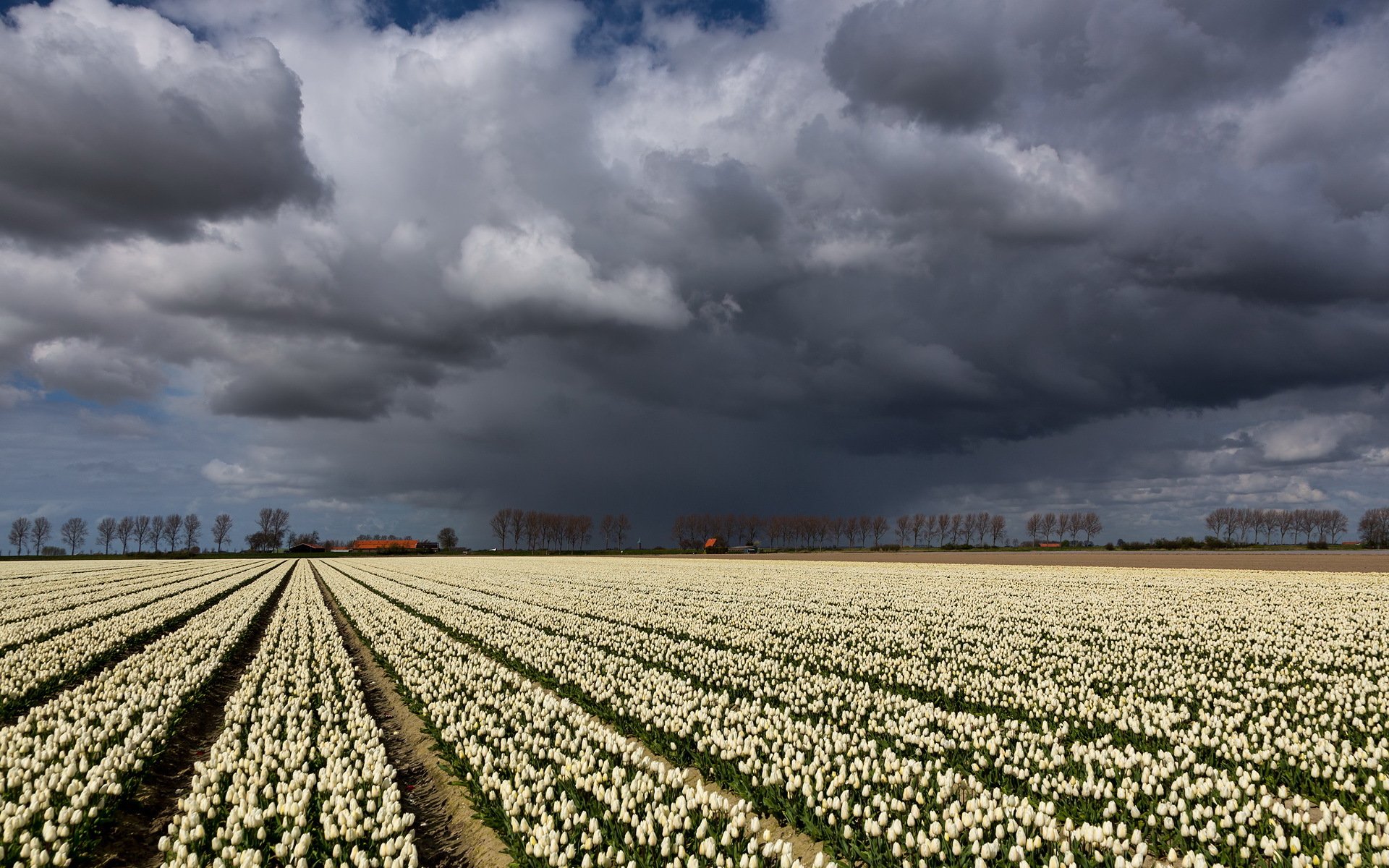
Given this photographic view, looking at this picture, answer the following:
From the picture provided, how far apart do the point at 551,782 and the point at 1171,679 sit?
11.7 m

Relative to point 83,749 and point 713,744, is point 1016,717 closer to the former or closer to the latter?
point 713,744

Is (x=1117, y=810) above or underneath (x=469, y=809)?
above

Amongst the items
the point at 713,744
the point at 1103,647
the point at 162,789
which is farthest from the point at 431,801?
the point at 1103,647

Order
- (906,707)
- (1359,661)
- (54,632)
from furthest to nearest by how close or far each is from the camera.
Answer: (54,632), (1359,661), (906,707)

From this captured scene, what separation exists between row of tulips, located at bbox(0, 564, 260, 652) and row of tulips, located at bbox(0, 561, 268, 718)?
1.49 ft

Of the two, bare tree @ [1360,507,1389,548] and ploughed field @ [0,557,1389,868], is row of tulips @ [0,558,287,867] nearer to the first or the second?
ploughed field @ [0,557,1389,868]

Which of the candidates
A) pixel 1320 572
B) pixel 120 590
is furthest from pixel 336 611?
pixel 1320 572

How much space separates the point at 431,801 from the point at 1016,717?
8.84 m

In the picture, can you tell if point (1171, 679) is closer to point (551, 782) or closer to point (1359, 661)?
point (1359, 661)

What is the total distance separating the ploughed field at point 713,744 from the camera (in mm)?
6691

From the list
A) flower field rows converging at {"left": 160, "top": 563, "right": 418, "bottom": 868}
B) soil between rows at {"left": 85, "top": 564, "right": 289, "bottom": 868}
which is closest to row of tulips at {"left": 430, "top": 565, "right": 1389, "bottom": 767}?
flower field rows converging at {"left": 160, "top": 563, "right": 418, "bottom": 868}

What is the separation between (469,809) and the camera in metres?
8.45

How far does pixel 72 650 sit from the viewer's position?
1795 centimetres

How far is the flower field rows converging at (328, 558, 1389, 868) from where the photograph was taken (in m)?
6.65
